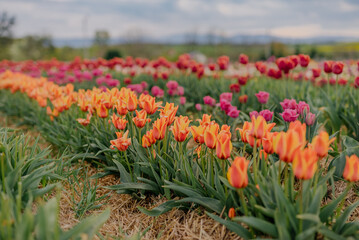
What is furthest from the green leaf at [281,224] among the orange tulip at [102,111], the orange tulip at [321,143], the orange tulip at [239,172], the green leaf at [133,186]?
the orange tulip at [102,111]

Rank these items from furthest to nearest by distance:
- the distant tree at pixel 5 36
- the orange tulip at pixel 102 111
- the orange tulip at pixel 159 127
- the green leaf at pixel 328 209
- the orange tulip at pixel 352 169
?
the distant tree at pixel 5 36 → the orange tulip at pixel 102 111 → the orange tulip at pixel 159 127 → the green leaf at pixel 328 209 → the orange tulip at pixel 352 169

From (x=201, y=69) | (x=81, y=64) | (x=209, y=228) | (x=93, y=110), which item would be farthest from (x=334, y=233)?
(x=81, y=64)

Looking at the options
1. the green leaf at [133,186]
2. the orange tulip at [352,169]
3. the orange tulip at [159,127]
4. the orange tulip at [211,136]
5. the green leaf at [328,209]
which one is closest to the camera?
the orange tulip at [352,169]

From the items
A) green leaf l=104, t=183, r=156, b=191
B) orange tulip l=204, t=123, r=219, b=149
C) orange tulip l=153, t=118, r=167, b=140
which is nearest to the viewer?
orange tulip l=204, t=123, r=219, b=149

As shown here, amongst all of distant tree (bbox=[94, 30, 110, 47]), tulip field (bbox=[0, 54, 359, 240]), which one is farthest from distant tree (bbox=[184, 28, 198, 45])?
tulip field (bbox=[0, 54, 359, 240])

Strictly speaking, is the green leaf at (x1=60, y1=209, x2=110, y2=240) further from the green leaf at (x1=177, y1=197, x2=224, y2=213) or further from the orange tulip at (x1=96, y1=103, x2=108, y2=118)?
the orange tulip at (x1=96, y1=103, x2=108, y2=118)

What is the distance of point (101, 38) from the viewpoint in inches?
1297

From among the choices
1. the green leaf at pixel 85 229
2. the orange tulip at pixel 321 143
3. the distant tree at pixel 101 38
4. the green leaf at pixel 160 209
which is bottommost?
the green leaf at pixel 160 209

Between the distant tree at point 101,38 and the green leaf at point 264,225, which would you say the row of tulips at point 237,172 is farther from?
the distant tree at point 101,38

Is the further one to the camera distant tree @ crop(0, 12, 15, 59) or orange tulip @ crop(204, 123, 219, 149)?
distant tree @ crop(0, 12, 15, 59)

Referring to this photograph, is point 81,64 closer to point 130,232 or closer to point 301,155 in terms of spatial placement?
point 130,232

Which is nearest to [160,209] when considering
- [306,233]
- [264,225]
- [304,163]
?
[264,225]

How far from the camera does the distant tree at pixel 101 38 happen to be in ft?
107

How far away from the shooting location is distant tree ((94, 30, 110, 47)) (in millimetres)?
32625
